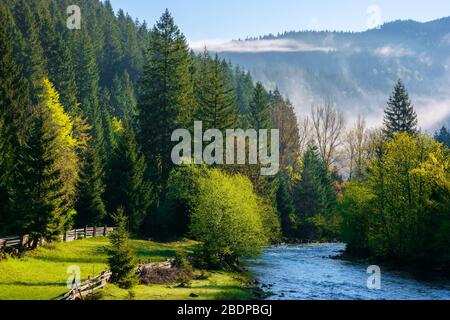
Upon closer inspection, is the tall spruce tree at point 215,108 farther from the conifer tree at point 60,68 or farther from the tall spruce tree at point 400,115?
the tall spruce tree at point 400,115

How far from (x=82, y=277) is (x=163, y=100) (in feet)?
139

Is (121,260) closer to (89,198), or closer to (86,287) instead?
(86,287)

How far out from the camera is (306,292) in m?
36.5

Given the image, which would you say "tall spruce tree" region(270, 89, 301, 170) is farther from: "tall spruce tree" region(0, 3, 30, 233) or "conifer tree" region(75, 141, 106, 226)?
"tall spruce tree" region(0, 3, 30, 233)

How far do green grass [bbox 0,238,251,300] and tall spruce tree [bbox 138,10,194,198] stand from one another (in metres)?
21.2

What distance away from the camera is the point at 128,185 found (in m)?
60.3

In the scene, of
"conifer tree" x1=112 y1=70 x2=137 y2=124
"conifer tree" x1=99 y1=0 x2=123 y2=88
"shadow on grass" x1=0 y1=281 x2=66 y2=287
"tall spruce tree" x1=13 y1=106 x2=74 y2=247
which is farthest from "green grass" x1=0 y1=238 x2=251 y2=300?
"conifer tree" x1=99 y1=0 x2=123 y2=88

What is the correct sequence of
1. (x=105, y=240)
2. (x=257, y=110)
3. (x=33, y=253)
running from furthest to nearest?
(x=257, y=110), (x=105, y=240), (x=33, y=253)

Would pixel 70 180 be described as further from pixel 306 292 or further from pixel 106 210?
pixel 306 292

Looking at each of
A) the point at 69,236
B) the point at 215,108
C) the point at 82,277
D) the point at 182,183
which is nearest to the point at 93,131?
the point at 215,108
